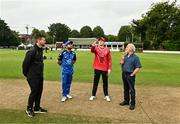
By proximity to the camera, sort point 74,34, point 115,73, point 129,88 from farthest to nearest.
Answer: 1. point 74,34
2. point 115,73
3. point 129,88

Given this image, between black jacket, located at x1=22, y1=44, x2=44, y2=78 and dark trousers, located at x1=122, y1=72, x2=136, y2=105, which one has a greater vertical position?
black jacket, located at x1=22, y1=44, x2=44, y2=78

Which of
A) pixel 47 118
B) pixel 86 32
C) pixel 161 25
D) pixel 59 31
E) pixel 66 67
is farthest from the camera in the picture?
pixel 86 32

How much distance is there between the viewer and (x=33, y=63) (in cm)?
838

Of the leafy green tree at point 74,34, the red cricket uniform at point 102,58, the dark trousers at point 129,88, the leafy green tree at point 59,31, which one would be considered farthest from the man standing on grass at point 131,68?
the leafy green tree at point 74,34

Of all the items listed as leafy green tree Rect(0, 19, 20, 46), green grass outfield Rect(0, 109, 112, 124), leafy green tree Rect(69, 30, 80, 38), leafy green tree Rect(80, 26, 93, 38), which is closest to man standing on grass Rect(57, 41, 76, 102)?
green grass outfield Rect(0, 109, 112, 124)

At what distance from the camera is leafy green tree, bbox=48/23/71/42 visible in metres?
152

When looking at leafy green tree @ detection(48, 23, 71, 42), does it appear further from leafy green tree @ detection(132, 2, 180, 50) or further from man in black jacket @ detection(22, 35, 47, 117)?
man in black jacket @ detection(22, 35, 47, 117)

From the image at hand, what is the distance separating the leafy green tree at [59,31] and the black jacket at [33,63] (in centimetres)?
14206

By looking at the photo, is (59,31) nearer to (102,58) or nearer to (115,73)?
(115,73)

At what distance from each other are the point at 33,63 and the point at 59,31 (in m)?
144

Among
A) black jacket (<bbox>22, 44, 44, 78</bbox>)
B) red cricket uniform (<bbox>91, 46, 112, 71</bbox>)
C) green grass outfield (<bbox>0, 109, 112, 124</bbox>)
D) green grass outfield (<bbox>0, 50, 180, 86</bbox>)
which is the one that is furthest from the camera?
green grass outfield (<bbox>0, 50, 180, 86</bbox>)

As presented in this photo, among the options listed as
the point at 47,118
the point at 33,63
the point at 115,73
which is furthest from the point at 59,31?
the point at 47,118

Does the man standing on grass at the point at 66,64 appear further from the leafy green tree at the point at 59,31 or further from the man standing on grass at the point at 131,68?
the leafy green tree at the point at 59,31

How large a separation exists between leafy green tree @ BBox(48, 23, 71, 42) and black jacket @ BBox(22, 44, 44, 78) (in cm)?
14206
